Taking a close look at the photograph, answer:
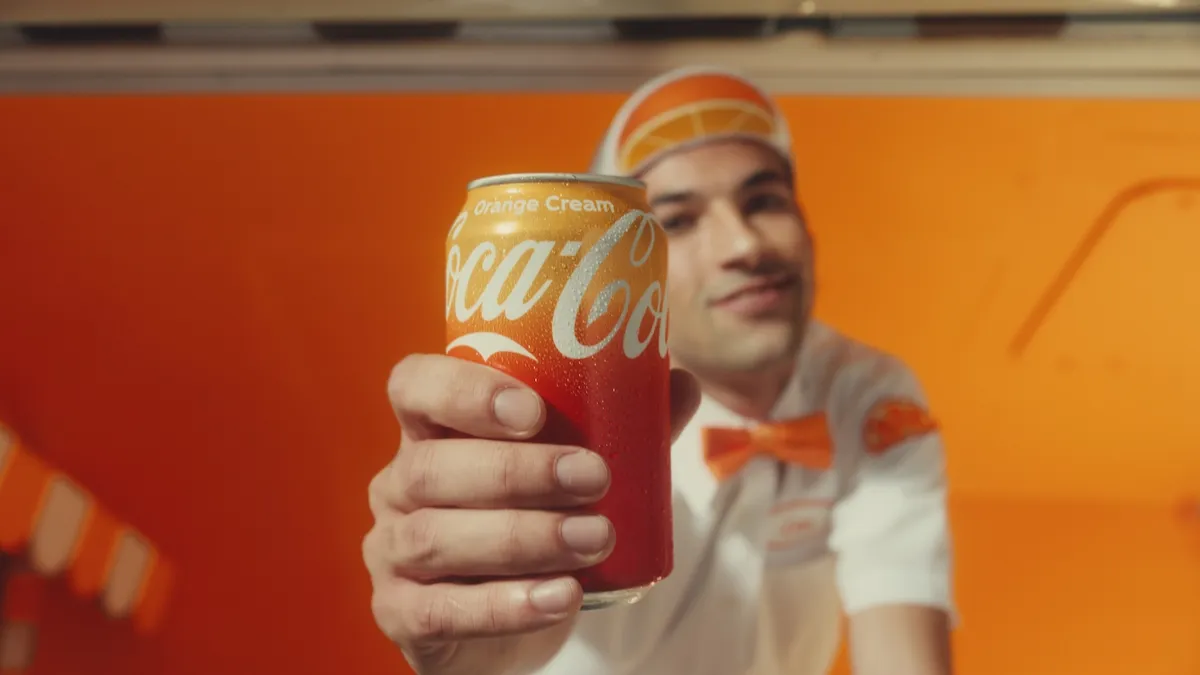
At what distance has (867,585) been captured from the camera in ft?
3.79

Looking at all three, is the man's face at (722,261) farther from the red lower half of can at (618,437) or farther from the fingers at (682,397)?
the red lower half of can at (618,437)

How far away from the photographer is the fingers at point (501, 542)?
2.44 ft

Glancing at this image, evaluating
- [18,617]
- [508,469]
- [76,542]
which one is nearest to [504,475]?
[508,469]

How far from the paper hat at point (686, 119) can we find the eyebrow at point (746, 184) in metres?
0.04

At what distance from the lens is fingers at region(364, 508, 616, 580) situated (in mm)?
745

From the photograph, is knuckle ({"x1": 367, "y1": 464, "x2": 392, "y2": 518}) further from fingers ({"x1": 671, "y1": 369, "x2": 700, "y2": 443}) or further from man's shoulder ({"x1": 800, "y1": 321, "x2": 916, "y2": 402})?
man's shoulder ({"x1": 800, "y1": 321, "x2": 916, "y2": 402})

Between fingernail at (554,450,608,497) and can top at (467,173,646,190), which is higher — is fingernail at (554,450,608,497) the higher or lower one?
the lower one

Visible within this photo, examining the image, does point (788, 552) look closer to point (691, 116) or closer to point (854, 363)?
point (854, 363)

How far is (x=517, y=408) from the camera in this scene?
734 millimetres

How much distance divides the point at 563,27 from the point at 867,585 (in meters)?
0.88

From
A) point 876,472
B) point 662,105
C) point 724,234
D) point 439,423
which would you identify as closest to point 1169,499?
point 876,472

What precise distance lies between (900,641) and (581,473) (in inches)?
25.0

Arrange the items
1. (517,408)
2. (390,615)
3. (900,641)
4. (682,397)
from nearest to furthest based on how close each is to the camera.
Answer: (517,408), (390,615), (682,397), (900,641)

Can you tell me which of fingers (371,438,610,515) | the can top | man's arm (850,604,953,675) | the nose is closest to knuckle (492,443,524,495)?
fingers (371,438,610,515)
